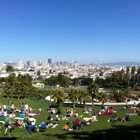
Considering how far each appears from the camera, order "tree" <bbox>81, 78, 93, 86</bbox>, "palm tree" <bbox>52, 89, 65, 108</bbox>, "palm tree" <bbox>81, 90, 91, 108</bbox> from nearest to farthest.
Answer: "palm tree" <bbox>52, 89, 65, 108</bbox>
"palm tree" <bbox>81, 90, 91, 108</bbox>
"tree" <bbox>81, 78, 93, 86</bbox>

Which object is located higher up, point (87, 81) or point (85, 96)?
point (85, 96)

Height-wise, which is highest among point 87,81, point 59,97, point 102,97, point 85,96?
point 59,97

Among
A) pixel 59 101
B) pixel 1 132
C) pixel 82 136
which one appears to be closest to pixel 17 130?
pixel 1 132

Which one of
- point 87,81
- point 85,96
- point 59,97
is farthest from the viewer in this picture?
point 87,81

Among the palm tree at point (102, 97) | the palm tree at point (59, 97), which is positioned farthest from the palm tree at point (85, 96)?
the palm tree at point (59, 97)

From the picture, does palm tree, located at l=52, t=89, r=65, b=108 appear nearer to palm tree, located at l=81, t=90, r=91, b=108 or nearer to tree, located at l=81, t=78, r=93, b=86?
palm tree, located at l=81, t=90, r=91, b=108

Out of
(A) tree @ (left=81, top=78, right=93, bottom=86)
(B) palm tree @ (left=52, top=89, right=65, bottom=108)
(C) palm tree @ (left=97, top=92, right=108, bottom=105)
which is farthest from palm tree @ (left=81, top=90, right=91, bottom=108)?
(A) tree @ (left=81, top=78, right=93, bottom=86)

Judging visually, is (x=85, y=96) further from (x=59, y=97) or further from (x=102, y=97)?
(x=59, y=97)

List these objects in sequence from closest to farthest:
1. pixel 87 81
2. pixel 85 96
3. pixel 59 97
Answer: pixel 59 97 < pixel 85 96 < pixel 87 81

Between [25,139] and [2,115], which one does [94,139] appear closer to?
[25,139]

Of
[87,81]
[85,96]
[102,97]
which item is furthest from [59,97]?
[87,81]

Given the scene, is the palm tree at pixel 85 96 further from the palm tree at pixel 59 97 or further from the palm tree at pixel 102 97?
the palm tree at pixel 59 97
